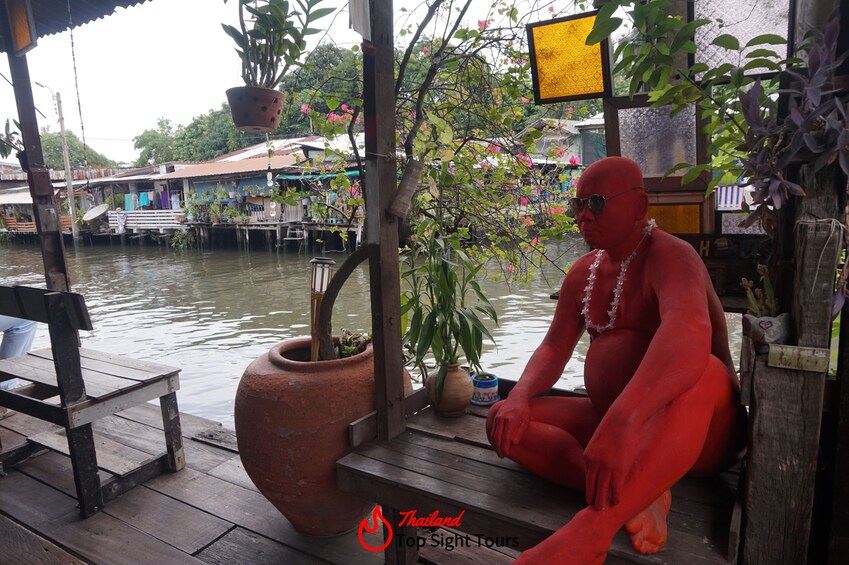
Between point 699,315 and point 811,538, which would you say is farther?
point 811,538

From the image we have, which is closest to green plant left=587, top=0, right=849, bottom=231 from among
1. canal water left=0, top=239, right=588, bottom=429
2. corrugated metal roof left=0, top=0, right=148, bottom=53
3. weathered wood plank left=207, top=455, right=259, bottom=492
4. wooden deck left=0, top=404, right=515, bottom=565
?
wooden deck left=0, top=404, right=515, bottom=565

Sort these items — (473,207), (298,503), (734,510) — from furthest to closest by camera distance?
(473,207) → (298,503) → (734,510)

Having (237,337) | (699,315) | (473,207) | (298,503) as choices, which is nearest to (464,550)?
(298,503)

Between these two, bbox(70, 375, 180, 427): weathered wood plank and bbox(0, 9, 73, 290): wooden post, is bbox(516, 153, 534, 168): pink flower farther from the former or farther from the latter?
bbox(0, 9, 73, 290): wooden post

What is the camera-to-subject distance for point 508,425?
5.33 feet

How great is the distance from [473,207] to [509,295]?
6843 mm

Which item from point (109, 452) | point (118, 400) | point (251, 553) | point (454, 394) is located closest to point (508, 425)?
point (454, 394)

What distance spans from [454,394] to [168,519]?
1.47 metres

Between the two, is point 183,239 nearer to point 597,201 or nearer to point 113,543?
point 113,543

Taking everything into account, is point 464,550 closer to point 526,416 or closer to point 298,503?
point 298,503

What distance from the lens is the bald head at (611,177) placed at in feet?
5.06

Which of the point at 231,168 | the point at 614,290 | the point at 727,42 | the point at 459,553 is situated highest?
the point at 231,168

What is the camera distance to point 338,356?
7.96 feet

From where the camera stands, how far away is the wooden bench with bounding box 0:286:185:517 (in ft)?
8.18
